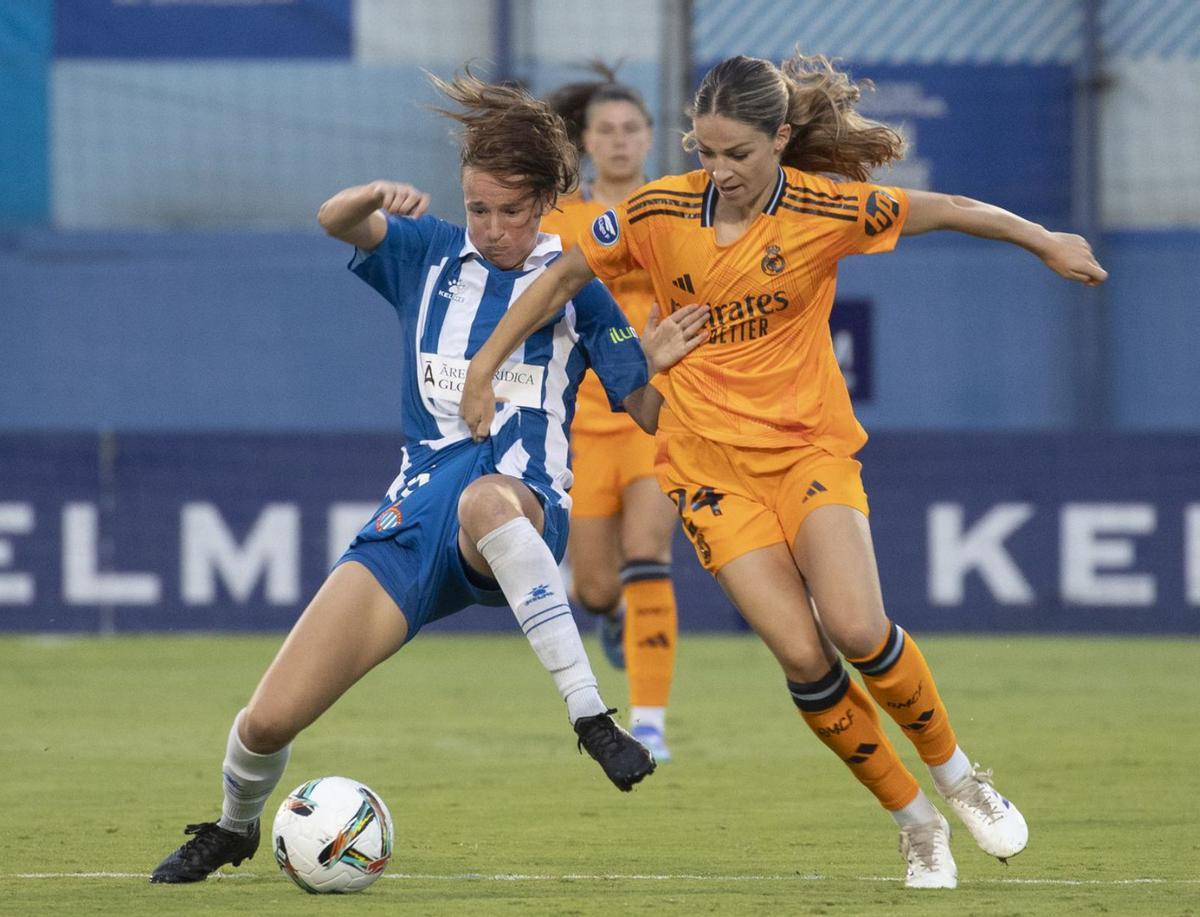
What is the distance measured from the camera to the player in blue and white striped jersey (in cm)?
499

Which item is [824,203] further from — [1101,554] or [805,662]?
[1101,554]

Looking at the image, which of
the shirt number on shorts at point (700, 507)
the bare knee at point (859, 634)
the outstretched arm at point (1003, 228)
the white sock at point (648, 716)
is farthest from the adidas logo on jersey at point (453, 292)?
the white sock at point (648, 716)

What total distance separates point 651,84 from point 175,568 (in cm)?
517

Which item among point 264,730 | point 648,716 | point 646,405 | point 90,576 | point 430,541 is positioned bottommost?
point 90,576

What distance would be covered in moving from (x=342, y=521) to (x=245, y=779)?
22.6ft

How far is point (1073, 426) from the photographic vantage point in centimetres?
1531

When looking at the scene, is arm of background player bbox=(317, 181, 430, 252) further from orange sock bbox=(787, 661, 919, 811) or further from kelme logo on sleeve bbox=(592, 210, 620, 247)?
orange sock bbox=(787, 661, 919, 811)

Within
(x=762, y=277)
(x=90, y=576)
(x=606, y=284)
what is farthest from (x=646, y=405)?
(x=90, y=576)

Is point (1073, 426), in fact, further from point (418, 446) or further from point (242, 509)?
point (418, 446)

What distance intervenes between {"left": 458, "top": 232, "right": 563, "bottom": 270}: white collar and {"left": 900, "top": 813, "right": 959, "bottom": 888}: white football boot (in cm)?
170

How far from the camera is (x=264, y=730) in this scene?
5.00m

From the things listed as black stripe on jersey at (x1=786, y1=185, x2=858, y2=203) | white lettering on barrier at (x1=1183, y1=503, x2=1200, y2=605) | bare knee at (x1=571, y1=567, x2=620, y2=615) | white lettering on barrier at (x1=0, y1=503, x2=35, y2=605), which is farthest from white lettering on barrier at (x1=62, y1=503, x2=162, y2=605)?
black stripe on jersey at (x1=786, y1=185, x2=858, y2=203)

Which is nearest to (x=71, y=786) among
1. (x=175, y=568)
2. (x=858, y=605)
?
(x=858, y=605)

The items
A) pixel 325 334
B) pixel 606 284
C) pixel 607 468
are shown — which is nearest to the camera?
pixel 606 284
